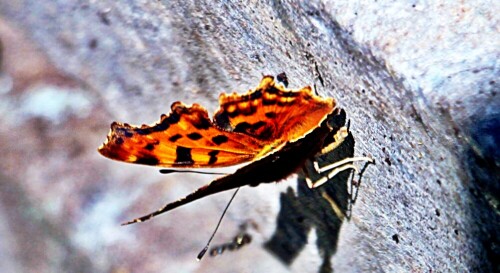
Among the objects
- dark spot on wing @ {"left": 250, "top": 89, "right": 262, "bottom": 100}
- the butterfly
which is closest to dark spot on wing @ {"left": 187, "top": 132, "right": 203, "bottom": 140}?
the butterfly

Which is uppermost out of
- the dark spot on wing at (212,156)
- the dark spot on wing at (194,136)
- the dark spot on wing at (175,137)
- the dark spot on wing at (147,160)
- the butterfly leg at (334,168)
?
the dark spot on wing at (194,136)

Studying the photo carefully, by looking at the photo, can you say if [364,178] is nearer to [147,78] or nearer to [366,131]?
[366,131]

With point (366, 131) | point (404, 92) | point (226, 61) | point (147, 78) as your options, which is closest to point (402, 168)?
point (366, 131)

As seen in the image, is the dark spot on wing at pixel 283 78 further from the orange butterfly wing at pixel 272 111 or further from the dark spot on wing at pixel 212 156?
the dark spot on wing at pixel 212 156

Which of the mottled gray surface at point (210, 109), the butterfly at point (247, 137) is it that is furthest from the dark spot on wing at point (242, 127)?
the mottled gray surface at point (210, 109)

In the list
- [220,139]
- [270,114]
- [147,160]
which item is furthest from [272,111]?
[147,160]

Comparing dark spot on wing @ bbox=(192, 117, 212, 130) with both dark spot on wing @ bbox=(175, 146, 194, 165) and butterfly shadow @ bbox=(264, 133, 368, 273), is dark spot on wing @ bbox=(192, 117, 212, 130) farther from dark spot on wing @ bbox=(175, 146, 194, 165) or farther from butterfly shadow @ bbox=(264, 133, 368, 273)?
butterfly shadow @ bbox=(264, 133, 368, 273)

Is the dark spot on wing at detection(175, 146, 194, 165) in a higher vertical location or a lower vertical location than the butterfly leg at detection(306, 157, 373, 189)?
higher
